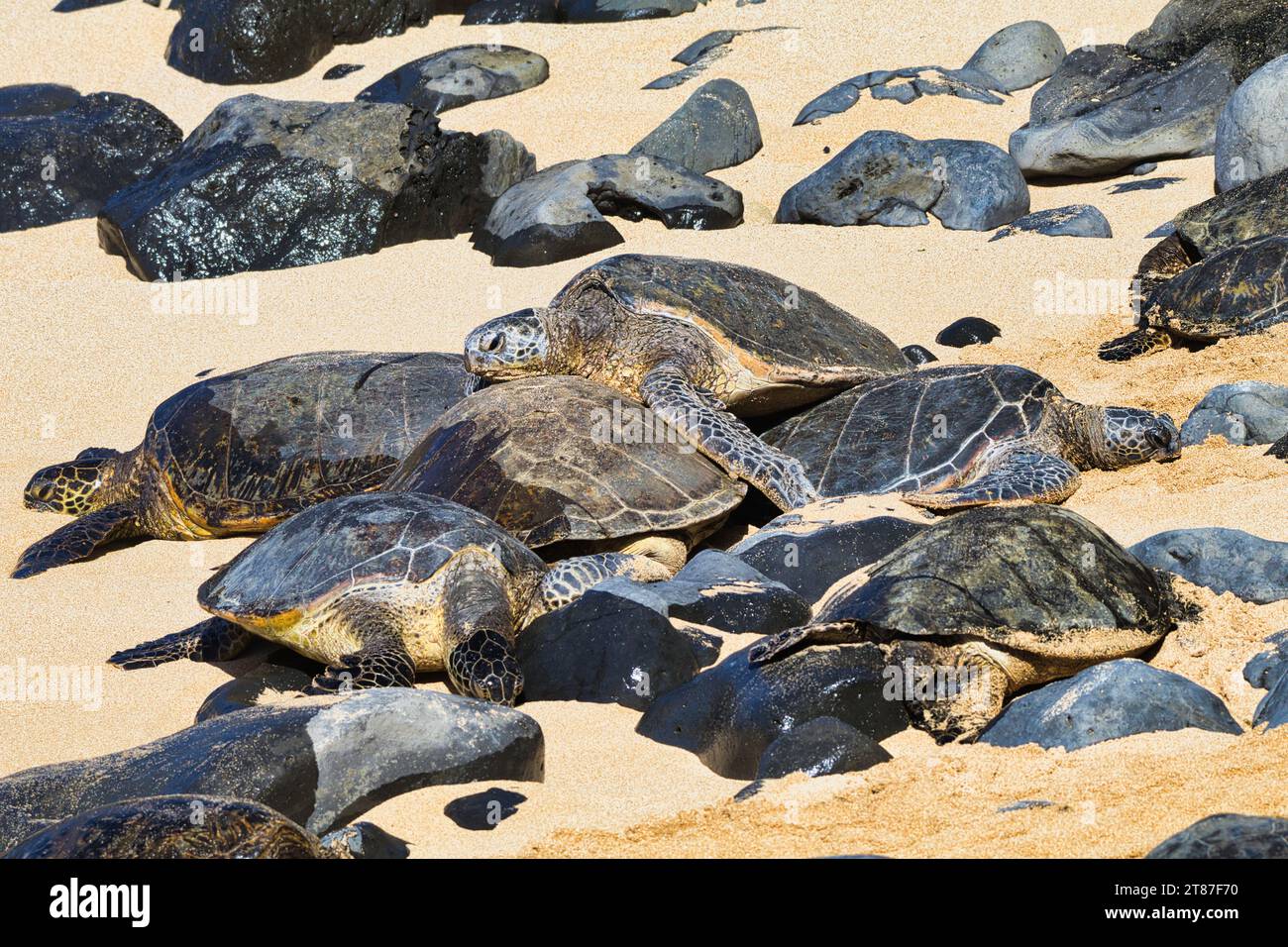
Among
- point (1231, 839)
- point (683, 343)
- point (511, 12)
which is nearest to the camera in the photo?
point (1231, 839)

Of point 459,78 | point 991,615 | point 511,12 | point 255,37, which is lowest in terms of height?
point 991,615

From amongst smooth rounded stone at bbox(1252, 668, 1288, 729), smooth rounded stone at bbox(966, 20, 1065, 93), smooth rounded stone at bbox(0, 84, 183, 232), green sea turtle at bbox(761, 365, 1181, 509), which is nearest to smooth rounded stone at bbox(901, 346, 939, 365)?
green sea turtle at bbox(761, 365, 1181, 509)

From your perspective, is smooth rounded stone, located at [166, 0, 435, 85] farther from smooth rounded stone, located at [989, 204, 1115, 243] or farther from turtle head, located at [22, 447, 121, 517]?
turtle head, located at [22, 447, 121, 517]

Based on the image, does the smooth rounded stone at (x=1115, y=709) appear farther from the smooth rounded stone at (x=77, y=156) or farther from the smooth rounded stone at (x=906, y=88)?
the smooth rounded stone at (x=77, y=156)

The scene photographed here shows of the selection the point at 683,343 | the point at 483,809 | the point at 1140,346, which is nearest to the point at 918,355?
the point at 1140,346

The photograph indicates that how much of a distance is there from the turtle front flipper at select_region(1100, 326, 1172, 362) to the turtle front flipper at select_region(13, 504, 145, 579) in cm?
557

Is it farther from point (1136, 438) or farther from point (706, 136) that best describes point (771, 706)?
point (706, 136)

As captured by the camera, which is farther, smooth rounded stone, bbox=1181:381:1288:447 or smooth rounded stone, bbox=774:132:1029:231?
smooth rounded stone, bbox=774:132:1029:231

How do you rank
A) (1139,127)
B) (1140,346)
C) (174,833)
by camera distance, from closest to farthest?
(174,833), (1140,346), (1139,127)

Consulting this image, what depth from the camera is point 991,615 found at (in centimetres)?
418

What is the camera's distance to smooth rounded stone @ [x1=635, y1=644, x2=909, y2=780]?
4.05 metres

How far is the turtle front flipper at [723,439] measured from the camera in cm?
613

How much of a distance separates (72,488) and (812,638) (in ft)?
16.4
